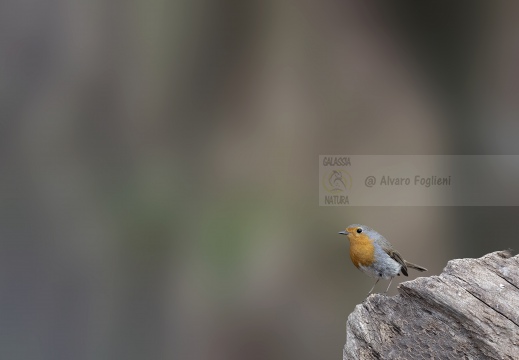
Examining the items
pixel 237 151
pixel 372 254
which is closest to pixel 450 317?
pixel 372 254

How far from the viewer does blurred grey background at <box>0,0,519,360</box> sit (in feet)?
6.79

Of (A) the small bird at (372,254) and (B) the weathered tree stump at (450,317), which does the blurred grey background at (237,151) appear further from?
(B) the weathered tree stump at (450,317)

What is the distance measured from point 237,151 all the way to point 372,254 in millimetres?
746

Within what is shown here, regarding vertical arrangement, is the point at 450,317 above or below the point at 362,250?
below

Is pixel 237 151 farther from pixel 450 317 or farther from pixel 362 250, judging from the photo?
pixel 450 317

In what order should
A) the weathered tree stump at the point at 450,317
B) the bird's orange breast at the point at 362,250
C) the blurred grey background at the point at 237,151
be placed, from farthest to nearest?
the blurred grey background at the point at 237,151
the bird's orange breast at the point at 362,250
the weathered tree stump at the point at 450,317

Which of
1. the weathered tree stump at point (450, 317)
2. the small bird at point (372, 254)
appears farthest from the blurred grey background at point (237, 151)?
the weathered tree stump at point (450, 317)

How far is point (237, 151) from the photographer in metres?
2.10

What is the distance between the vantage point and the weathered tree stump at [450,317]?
106 centimetres

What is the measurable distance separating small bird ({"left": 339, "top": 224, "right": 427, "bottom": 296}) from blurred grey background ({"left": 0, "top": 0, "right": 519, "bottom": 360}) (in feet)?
1.47

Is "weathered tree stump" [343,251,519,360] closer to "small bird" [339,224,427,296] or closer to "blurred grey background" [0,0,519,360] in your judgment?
"small bird" [339,224,427,296]

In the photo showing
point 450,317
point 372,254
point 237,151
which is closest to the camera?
point 450,317

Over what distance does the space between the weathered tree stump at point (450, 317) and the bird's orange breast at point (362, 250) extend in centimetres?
37

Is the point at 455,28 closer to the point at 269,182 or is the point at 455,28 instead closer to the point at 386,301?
the point at 269,182
